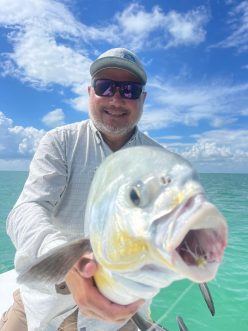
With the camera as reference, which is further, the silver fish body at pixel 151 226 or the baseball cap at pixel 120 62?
the baseball cap at pixel 120 62

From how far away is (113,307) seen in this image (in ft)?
A: 4.19

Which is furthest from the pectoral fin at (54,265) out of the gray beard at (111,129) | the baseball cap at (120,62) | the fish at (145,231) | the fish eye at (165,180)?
the baseball cap at (120,62)

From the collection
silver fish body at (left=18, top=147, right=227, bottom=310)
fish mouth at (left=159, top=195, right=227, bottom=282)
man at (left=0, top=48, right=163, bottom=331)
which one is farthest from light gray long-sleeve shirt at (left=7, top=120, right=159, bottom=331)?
fish mouth at (left=159, top=195, right=227, bottom=282)

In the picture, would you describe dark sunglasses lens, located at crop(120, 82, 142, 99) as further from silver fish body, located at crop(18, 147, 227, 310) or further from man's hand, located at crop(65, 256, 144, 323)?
man's hand, located at crop(65, 256, 144, 323)

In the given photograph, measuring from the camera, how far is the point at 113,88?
2.41 m

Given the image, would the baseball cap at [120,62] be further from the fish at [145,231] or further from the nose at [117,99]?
the fish at [145,231]

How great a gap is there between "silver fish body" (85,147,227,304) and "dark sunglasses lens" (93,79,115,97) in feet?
4.17

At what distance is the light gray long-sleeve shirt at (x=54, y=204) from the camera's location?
164cm

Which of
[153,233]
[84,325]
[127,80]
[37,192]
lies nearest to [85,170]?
[37,192]

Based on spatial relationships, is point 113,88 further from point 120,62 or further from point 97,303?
point 97,303

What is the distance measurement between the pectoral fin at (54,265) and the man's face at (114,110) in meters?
1.32

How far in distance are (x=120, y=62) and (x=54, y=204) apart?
1.02 metres

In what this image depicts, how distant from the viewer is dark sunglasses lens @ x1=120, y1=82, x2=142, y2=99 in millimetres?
2420

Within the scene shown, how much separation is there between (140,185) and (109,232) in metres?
0.16
